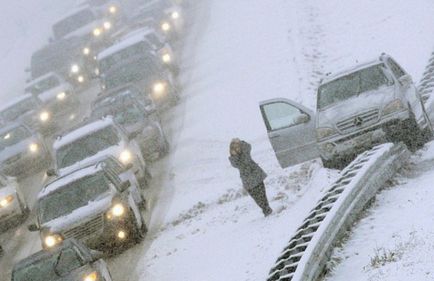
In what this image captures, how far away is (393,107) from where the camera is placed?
44.5ft

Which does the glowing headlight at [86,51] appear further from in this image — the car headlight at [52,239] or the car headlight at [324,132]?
the car headlight at [324,132]

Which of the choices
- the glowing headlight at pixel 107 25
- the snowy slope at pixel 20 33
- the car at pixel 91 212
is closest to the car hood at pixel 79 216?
the car at pixel 91 212

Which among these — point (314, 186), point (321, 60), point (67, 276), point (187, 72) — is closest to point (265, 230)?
point (314, 186)

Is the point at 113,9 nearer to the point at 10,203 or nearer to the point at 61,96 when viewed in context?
the point at 61,96

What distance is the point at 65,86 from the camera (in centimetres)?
3175

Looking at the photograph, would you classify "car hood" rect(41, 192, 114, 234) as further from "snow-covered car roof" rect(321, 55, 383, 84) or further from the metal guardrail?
the metal guardrail

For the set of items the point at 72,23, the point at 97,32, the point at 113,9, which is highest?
the point at 72,23

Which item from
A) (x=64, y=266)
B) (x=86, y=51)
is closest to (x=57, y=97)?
(x=86, y=51)

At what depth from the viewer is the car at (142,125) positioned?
21047 mm

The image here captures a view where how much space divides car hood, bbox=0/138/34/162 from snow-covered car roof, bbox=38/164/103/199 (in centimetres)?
830

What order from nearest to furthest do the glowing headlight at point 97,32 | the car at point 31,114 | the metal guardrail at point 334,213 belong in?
the metal guardrail at point 334,213
the car at point 31,114
the glowing headlight at point 97,32

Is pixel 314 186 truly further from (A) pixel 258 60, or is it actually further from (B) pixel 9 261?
(A) pixel 258 60

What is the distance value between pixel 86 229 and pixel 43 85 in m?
18.6

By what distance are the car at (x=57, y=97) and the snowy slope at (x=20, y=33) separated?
1759 centimetres
